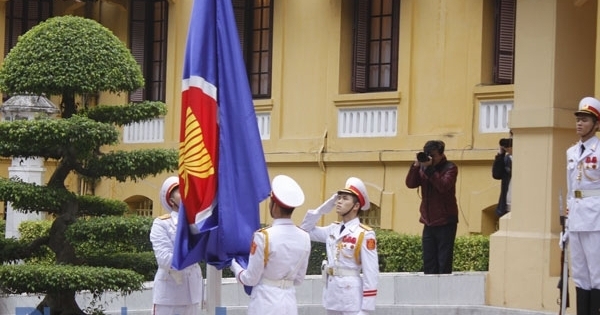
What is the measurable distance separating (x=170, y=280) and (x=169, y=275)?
6 cm

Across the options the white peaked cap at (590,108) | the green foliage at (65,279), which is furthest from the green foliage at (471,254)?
the green foliage at (65,279)

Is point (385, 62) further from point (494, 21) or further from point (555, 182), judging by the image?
point (555, 182)

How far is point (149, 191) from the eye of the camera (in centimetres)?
2506

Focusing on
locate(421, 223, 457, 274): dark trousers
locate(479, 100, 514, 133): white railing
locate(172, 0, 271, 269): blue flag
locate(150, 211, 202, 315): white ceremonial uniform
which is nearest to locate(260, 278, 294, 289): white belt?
locate(172, 0, 271, 269): blue flag

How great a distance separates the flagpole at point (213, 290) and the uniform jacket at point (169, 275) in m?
1.04

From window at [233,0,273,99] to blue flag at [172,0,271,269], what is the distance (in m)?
13.0

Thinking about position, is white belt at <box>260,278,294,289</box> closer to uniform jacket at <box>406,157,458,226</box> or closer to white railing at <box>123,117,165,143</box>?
uniform jacket at <box>406,157,458,226</box>

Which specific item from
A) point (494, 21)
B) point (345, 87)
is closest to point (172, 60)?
point (345, 87)

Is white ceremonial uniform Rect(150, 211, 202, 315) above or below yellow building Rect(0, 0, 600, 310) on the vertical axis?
below

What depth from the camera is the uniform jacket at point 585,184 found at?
11.5m

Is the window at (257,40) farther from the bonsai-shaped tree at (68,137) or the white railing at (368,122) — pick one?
the bonsai-shaped tree at (68,137)

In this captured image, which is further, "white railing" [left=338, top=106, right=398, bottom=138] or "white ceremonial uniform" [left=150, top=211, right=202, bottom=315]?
"white railing" [left=338, top=106, right=398, bottom=138]

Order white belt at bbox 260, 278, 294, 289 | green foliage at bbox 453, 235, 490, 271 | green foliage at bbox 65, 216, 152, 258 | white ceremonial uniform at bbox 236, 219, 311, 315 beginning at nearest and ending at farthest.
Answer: white ceremonial uniform at bbox 236, 219, 311, 315 < white belt at bbox 260, 278, 294, 289 < green foliage at bbox 65, 216, 152, 258 < green foliage at bbox 453, 235, 490, 271

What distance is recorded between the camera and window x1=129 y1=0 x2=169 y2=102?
25.5m
